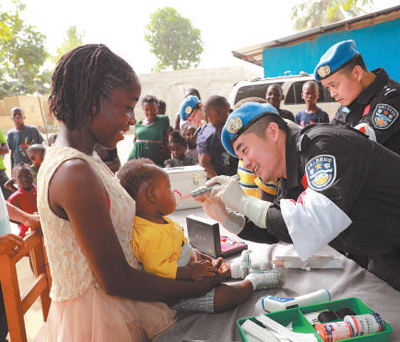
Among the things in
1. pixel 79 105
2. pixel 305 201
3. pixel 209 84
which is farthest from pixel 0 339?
pixel 209 84

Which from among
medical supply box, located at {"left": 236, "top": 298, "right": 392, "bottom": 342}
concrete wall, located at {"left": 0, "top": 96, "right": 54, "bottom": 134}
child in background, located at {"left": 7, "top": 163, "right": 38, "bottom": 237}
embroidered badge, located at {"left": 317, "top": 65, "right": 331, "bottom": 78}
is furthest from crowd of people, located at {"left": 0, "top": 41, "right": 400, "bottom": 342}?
concrete wall, located at {"left": 0, "top": 96, "right": 54, "bottom": 134}

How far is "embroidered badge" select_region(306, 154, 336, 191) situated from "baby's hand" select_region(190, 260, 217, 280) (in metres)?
0.54

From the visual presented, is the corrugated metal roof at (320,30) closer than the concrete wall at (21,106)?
Yes

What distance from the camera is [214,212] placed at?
1.73 m

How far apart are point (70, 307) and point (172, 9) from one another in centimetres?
3306

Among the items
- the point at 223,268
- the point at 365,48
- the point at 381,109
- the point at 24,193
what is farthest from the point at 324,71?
the point at 365,48

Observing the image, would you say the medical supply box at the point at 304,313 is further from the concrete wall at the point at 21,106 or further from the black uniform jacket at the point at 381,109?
the concrete wall at the point at 21,106

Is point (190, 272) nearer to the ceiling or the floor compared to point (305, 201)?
nearer to the floor

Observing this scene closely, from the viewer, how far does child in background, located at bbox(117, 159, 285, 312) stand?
1290 mm

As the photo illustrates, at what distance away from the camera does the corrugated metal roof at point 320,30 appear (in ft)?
24.3

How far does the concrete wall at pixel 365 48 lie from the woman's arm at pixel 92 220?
29.2 feet

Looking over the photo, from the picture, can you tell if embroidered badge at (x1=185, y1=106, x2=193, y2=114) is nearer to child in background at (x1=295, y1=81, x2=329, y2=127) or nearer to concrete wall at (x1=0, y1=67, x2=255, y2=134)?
child in background at (x1=295, y1=81, x2=329, y2=127)

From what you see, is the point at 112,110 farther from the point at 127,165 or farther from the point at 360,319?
the point at 360,319

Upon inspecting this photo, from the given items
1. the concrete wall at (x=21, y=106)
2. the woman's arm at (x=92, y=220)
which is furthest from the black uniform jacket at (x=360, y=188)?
the concrete wall at (x=21, y=106)
